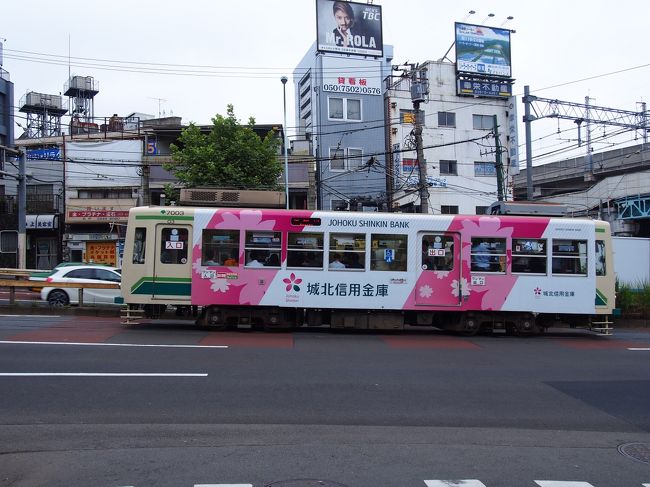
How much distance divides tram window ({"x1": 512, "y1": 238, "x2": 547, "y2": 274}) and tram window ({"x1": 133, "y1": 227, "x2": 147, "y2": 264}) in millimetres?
8778

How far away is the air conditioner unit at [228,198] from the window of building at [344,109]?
23570mm

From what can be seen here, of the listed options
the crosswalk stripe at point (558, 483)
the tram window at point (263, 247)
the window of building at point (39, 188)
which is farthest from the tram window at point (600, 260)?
the window of building at point (39, 188)

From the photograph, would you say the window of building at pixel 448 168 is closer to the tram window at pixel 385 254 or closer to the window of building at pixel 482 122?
the window of building at pixel 482 122

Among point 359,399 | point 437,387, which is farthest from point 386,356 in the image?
point 359,399

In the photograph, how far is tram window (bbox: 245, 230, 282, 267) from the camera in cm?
1389

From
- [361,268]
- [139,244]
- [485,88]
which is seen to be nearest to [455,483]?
[361,268]

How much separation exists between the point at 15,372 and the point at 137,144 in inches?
1105

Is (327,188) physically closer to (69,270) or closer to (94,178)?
(94,178)

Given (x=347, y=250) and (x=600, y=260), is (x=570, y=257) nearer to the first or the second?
(x=600, y=260)

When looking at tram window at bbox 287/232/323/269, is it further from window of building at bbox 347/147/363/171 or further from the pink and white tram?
window of building at bbox 347/147/363/171

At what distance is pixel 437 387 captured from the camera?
8.46 m

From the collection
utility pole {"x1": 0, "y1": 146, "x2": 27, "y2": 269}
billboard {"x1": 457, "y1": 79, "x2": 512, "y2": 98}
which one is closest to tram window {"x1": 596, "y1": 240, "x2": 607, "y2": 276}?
utility pole {"x1": 0, "y1": 146, "x2": 27, "y2": 269}

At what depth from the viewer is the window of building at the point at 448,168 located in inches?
1543

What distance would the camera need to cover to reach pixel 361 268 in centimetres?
1403
